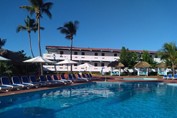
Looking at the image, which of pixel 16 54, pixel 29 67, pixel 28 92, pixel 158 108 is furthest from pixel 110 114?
pixel 29 67

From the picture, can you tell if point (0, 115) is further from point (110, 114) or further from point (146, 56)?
point (146, 56)

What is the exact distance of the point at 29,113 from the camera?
10.1 metres

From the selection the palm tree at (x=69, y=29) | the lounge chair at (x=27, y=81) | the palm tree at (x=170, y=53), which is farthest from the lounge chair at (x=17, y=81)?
the palm tree at (x=170, y=53)

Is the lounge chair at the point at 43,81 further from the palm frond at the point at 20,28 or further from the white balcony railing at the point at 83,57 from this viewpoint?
the white balcony railing at the point at 83,57

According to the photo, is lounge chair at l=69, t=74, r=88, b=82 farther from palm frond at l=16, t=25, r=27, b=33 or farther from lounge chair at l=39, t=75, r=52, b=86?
palm frond at l=16, t=25, r=27, b=33

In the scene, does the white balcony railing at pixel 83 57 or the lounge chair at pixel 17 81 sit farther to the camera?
the white balcony railing at pixel 83 57

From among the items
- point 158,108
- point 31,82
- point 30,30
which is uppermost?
point 30,30

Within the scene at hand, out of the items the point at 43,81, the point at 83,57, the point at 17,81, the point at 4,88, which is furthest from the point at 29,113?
the point at 83,57

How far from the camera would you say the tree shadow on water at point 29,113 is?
9500mm

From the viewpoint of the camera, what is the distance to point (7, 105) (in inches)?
459

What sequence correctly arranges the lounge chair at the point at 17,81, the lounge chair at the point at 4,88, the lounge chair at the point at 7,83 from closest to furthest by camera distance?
the lounge chair at the point at 4,88
the lounge chair at the point at 7,83
the lounge chair at the point at 17,81

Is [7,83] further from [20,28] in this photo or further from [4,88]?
[20,28]

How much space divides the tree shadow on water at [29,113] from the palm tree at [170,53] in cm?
2959

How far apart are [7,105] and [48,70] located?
2922 cm
